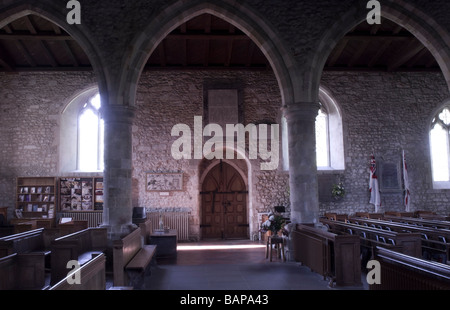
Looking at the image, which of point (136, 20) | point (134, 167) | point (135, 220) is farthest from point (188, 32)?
point (135, 220)

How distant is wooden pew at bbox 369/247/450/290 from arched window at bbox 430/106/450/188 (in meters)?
9.60

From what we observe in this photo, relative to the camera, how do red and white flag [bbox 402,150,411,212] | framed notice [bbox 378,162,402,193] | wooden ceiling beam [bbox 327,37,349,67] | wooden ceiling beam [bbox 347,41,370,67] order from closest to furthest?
wooden ceiling beam [bbox 327,37,349,67] → wooden ceiling beam [bbox 347,41,370,67] → red and white flag [bbox 402,150,411,212] → framed notice [bbox 378,162,402,193]

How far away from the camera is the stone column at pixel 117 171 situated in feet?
22.5

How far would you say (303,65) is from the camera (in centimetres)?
732

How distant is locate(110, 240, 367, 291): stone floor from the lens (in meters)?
5.36

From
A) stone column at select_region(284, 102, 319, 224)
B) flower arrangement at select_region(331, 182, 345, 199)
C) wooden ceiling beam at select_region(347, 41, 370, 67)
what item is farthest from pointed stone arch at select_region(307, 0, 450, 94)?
flower arrangement at select_region(331, 182, 345, 199)

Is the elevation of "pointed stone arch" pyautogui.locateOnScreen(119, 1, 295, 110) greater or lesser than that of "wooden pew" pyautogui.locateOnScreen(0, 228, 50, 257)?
greater

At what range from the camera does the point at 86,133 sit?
1177 centimetres

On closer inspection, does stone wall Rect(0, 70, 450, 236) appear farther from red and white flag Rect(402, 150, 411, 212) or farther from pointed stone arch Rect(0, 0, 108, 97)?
pointed stone arch Rect(0, 0, 108, 97)


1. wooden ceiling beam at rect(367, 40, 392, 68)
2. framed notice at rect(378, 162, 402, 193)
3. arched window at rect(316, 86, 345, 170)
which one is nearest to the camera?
wooden ceiling beam at rect(367, 40, 392, 68)

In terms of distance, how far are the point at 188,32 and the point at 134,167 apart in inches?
159

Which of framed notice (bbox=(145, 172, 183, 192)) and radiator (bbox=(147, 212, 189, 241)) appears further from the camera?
framed notice (bbox=(145, 172, 183, 192))

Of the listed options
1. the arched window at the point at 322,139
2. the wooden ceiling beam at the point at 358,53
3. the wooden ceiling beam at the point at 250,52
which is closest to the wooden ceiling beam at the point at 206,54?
the wooden ceiling beam at the point at 250,52

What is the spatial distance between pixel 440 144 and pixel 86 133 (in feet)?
36.3
